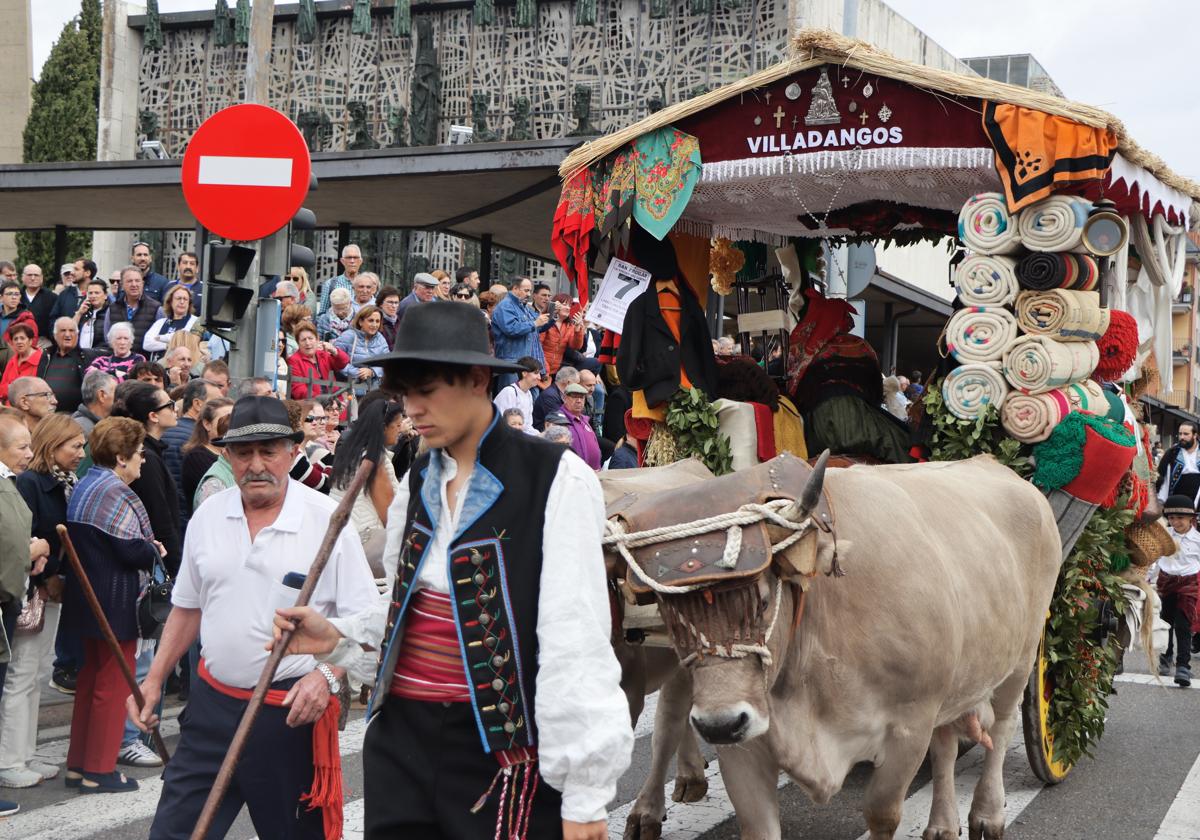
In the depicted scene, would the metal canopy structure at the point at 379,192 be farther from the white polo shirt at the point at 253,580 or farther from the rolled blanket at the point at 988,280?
the white polo shirt at the point at 253,580

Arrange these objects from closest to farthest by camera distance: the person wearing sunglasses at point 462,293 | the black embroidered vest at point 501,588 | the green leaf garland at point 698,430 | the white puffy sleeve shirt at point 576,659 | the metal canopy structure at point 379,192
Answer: the white puffy sleeve shirt at point 576,659 → the black embroidered vest at point 501,588 → the green leaf garland at point 698,430 → the person wearing sunglasses at point 462,293 → the metal canopy structure at point 379,192

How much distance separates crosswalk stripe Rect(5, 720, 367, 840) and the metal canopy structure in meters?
8.80

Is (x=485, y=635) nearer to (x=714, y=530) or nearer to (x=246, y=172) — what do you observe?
(x=714, y=530)

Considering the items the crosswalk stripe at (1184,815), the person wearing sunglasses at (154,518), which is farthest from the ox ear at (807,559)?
the person wearing sunglasses at (154,518)

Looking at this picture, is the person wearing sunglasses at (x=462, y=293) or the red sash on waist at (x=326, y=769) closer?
the red sash on waist at (x=326, y=769)

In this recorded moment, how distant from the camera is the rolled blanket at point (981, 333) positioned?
6.75m

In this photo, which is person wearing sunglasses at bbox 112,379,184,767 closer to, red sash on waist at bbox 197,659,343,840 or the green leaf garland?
the green leaf garland

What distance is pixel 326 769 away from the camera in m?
4.11

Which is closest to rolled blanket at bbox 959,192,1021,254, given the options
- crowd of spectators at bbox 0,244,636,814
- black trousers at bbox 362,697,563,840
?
crowd of spectators at bbox 0,244,636,814

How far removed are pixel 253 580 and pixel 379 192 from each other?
1239cm

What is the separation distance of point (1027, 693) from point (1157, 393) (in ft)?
7.29

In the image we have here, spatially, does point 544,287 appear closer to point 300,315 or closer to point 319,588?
point 300,315

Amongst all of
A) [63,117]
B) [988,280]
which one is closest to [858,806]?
[988,280]

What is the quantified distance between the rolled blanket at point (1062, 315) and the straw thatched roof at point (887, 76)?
79 centimetres
